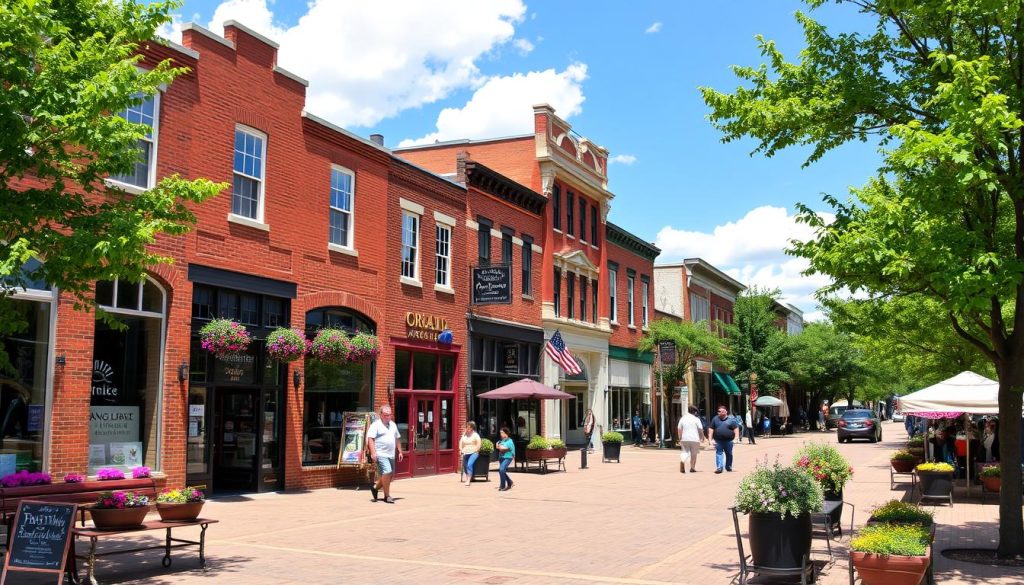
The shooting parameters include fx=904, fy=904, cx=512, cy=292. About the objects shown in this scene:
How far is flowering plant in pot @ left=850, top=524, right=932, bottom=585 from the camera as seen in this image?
7.86 metres

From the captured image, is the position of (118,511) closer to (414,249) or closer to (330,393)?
(330,393)

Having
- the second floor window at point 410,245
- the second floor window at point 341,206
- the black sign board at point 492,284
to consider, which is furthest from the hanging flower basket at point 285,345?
the black sign board at point 492,284

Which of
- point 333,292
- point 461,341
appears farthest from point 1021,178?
point 461,341

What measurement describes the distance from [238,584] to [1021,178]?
958 cm

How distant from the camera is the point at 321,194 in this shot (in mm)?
20078

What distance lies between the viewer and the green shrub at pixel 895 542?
7.96 m

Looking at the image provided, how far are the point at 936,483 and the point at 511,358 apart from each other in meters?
14.2

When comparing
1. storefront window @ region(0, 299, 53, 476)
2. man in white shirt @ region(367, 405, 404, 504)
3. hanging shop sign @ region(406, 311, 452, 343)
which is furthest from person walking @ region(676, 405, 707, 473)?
storefront window @ region(0, 299, 53, 476)

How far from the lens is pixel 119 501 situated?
31.9 feet

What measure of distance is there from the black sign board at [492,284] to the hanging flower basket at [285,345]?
26.9ft

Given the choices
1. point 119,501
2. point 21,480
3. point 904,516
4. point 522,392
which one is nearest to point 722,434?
point 522,392

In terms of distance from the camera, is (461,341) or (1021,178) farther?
(461,341)

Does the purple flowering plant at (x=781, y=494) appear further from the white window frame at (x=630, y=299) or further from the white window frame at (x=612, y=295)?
the white window frame at (x=630, y=299)

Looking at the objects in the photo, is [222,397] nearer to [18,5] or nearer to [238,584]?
[238,584]
